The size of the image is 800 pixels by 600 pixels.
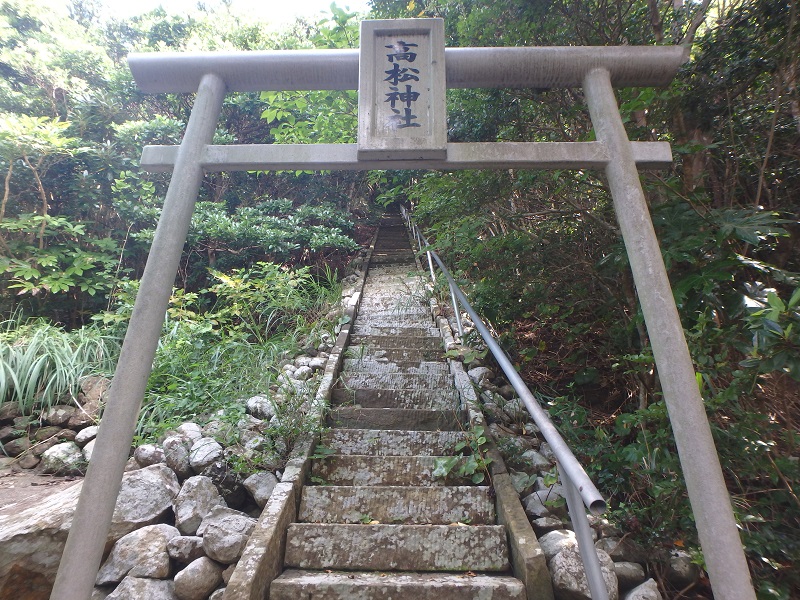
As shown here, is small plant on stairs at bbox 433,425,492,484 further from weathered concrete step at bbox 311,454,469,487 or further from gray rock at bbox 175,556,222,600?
gray rock at bbox 175,556,222,600

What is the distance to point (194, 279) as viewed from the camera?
645 centimetres

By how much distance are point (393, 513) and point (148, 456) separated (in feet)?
5.35

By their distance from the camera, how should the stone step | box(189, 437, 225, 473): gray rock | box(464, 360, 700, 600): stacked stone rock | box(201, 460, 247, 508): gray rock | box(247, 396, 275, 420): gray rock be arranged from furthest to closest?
the stone step, box(247, 396, 275, 420): gray rock, box(189, 437, 225, 473): gray rock, box(201, 460, 247, 508): gray rock, box(464, 360, 700, 600): stacked stone rock

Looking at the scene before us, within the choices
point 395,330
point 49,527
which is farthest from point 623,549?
point 395,330

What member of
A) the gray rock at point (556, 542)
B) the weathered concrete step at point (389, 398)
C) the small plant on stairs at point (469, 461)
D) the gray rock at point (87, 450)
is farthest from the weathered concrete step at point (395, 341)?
the gray rock at point (556, 542)

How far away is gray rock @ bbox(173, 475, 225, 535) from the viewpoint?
2.44 meters

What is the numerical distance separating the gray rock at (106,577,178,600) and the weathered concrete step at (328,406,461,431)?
1.47 metres

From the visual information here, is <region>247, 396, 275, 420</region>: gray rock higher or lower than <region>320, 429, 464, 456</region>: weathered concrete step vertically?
higher

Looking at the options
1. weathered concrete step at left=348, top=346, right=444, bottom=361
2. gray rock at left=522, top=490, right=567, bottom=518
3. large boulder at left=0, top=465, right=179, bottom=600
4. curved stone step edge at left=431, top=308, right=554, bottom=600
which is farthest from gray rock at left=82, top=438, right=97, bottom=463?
gray rock at left=522, top=490, right=567, bottom=518

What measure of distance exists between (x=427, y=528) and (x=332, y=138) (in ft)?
14.0

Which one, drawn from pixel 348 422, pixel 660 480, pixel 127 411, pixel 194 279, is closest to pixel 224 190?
pixel 194 279

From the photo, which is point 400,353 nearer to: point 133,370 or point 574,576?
point 574,576

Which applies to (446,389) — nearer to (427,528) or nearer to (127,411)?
(427,528)

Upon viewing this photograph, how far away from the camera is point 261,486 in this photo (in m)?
2.66
